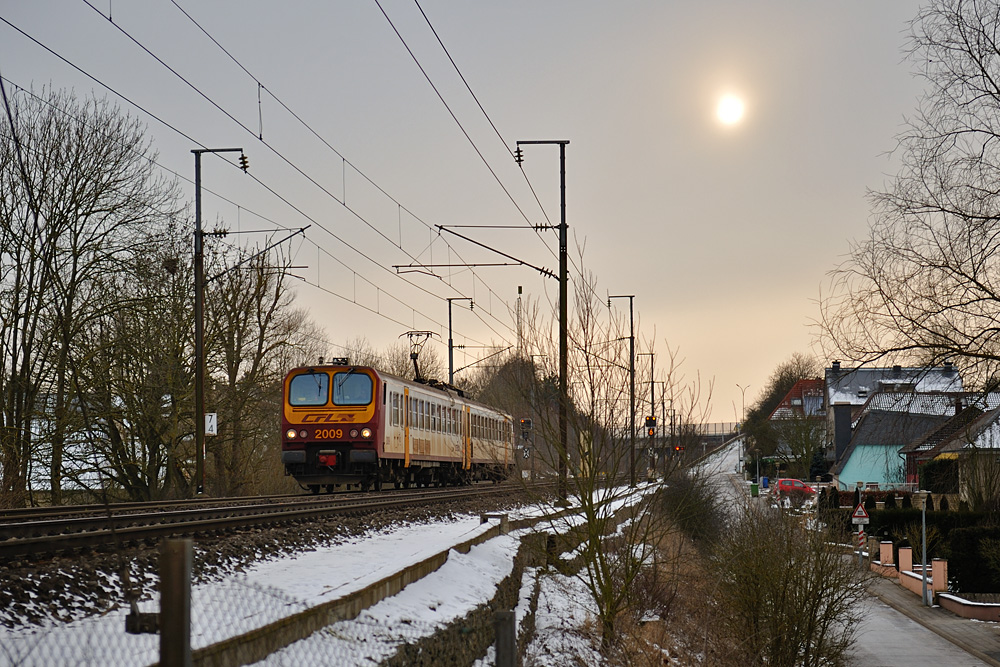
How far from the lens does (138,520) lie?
12.4 metres

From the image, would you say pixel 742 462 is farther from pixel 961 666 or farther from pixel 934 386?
pixel 934 386

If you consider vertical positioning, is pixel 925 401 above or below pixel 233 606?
above

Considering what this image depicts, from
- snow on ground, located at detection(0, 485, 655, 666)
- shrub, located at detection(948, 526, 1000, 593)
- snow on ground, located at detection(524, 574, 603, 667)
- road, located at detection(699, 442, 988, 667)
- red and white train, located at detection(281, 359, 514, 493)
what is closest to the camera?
snow on ground, located at detection(0, 485, 655, 666)

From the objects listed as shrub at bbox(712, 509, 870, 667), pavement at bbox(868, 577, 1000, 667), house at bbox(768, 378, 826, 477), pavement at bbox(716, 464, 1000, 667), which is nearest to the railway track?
shrub at bbox(712, 509, 870, 667)

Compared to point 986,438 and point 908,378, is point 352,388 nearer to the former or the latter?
point 908,378

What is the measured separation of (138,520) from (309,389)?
1163 centimetres

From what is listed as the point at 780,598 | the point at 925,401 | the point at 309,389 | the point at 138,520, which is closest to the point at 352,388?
the point at 309,389

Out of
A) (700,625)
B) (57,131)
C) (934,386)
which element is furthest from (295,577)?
(57,131)

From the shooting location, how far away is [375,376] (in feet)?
77.0

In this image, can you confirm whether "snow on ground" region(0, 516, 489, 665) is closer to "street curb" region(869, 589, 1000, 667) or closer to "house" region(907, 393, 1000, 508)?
"house" region(907, 393, 1000, 508)

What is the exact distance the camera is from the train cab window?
23797 mm

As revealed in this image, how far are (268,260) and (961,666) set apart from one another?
76.7 ft

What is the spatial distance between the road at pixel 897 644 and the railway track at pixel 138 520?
35.9ft

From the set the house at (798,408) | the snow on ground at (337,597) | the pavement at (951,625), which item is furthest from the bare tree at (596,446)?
the house at (798,408)
